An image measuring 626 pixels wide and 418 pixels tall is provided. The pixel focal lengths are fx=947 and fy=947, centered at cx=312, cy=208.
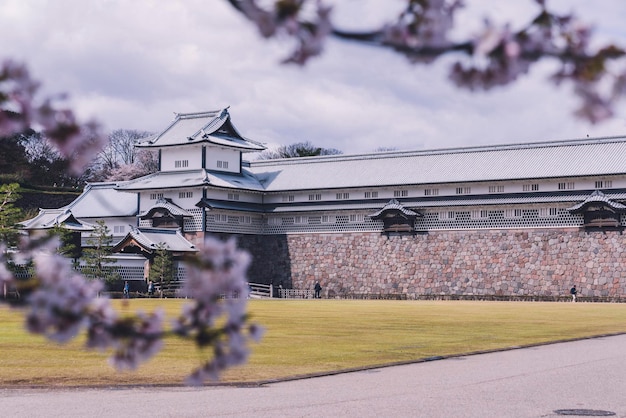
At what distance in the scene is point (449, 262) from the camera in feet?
184

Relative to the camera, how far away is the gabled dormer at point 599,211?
5153 cm

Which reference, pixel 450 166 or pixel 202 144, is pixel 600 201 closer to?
pixel 450 166

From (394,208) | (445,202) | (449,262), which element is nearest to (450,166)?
(445,202)

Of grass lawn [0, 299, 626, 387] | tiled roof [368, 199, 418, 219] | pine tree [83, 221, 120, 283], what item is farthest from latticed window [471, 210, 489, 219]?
grass lawn [0, 299, 626, 387]

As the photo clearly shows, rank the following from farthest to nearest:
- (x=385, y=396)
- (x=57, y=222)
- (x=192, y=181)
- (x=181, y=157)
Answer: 1. (x=181, y=157)
2. (x=192, y=181)
3. (x=57, y=222)
4. (x=385, y=396)

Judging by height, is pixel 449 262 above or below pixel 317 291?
above

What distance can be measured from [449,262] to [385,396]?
44.5m

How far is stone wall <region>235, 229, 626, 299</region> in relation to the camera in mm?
52406

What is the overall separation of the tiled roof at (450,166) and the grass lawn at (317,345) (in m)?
21.9

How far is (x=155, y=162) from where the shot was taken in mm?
103062

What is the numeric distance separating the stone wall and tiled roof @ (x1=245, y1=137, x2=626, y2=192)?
3.36 metres

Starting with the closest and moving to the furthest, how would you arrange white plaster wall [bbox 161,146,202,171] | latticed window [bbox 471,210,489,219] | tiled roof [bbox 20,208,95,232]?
latticed window [bbox 471,210,489,219] → tiled roof [bbox 20,208,95,232] → white plaster wall [bbox 161,146,202,171]

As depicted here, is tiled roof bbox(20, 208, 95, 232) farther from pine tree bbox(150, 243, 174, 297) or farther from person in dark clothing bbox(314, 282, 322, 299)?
person in dark clothing bbox(314, 282, 322, 299)

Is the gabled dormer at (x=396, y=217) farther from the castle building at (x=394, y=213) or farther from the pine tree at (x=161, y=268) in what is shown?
the pine tree at (x=161, y=268)
